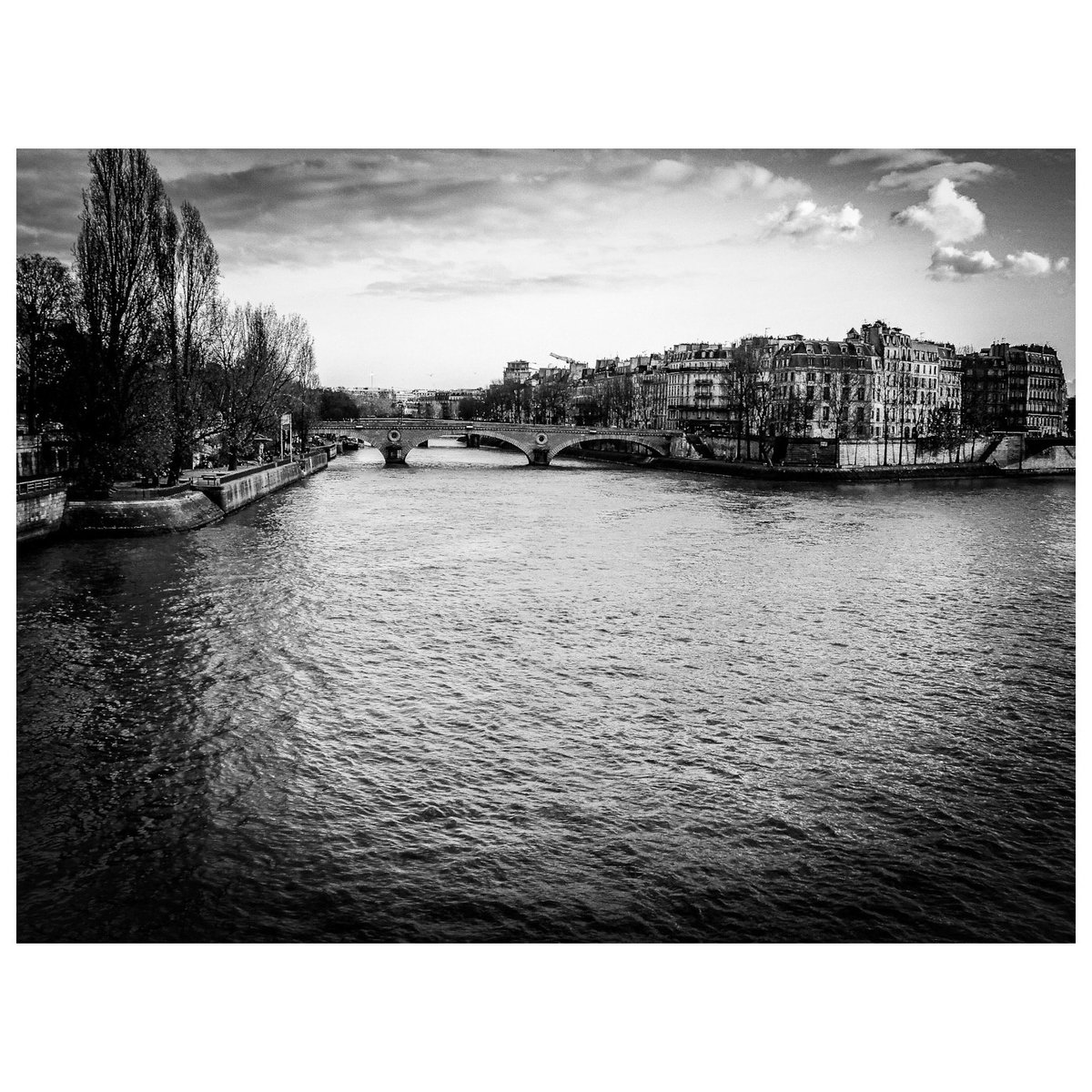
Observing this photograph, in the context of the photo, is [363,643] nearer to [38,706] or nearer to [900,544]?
[38,706]

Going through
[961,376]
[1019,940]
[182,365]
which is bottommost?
[1019,940]

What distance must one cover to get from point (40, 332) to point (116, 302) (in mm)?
1300

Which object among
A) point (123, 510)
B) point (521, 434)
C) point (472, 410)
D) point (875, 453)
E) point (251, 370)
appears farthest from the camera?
point (472, 410)

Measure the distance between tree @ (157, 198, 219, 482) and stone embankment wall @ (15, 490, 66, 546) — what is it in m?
1.44

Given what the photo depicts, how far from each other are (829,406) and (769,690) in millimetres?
23384

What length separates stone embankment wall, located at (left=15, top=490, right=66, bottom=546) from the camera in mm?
9633

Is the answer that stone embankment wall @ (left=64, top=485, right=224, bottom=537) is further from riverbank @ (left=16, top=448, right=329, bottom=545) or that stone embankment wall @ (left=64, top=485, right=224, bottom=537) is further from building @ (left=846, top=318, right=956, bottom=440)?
building @ (left=846, top=318, right=956, bottom=440)

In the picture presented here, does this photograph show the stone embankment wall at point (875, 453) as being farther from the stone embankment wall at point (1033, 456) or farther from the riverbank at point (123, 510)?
the riverbank at point (123, 510)

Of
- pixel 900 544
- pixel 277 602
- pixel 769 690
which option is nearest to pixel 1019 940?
pixel 769 690

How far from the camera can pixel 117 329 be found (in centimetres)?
1061

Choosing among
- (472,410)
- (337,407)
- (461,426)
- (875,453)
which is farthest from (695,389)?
(472,410)

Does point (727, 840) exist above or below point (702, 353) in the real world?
below

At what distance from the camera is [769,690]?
565 centimetres

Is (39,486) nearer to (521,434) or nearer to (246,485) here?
(246,485)
